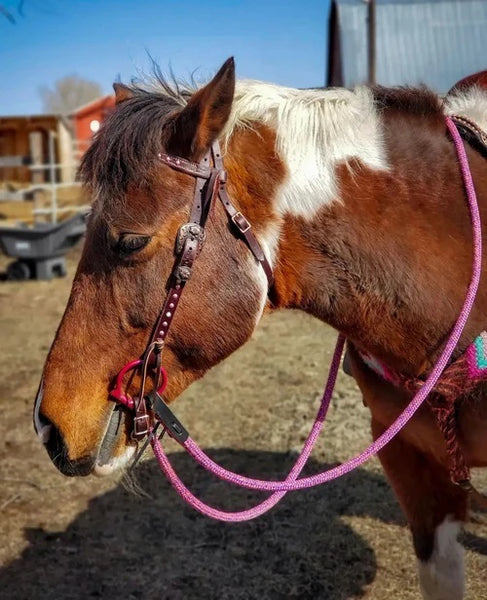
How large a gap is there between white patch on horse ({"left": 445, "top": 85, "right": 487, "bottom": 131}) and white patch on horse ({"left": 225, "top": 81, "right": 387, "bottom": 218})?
34cm

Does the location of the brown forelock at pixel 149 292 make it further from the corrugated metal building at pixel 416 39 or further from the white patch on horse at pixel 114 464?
the corrugated metal building at pixel 416 39

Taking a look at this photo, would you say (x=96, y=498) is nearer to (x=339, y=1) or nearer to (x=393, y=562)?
(x=393, y=562)

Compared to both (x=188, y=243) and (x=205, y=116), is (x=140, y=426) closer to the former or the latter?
(x=188, y=243)

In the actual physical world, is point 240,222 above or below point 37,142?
above

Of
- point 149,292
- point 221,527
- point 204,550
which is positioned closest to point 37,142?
point 221,527

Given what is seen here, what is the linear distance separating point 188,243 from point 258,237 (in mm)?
192

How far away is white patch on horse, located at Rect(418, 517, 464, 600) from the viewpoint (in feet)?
7.75

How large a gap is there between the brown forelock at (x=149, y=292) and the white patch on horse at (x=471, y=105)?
64 centimetres

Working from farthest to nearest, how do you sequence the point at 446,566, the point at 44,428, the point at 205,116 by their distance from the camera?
the point at 446,566, the point at 44,428, the point at 205,116

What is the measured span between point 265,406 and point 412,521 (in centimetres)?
262

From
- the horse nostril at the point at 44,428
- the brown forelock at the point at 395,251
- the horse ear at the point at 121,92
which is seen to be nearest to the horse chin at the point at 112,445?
the horse nostril at the point at 44,428

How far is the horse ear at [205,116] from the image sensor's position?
1.52 meters

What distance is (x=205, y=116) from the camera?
1551mm

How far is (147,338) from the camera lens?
1.65m
